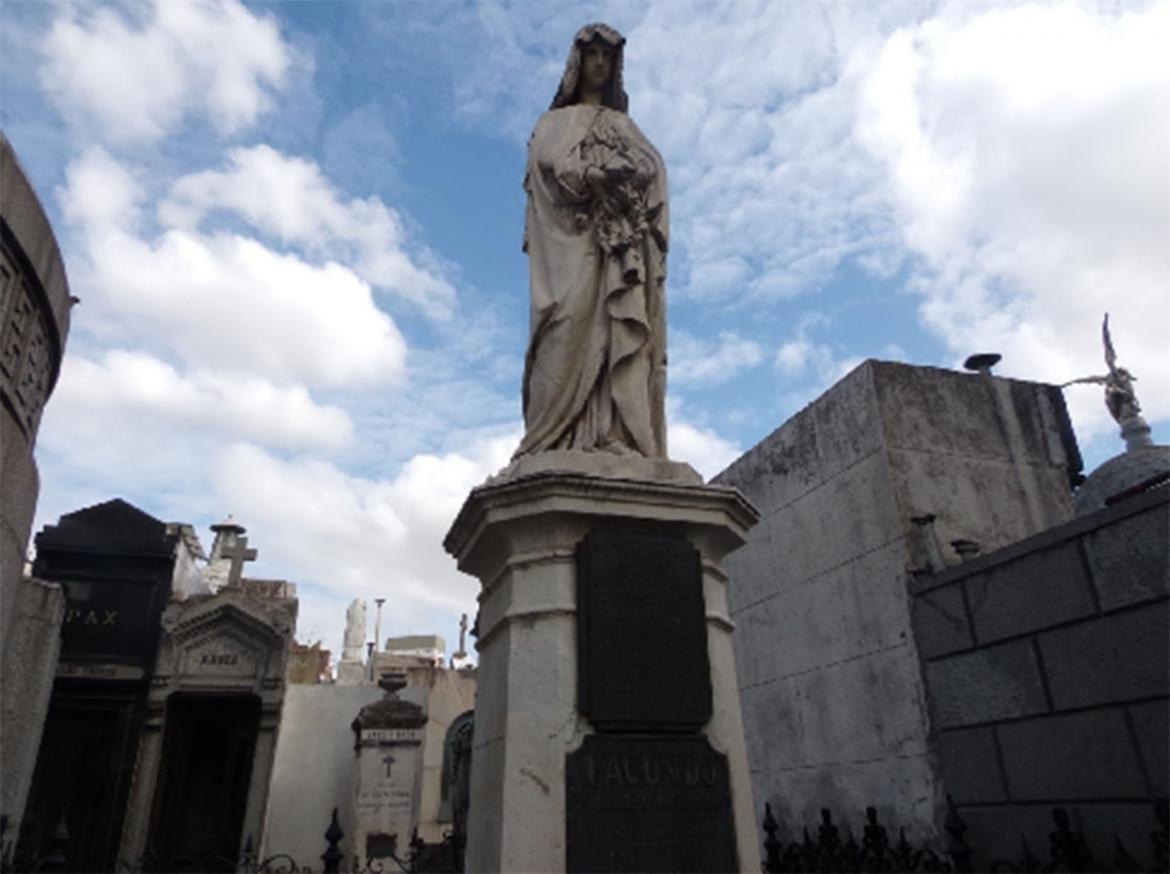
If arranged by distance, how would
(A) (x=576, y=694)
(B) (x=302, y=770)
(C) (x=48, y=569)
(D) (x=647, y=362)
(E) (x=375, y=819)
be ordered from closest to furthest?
(A) (x=576, y=694), (D) (x=647, y=362), (E) (x=375, y=819), (C) (x=48, y=569), (B) (x=302, y=770)

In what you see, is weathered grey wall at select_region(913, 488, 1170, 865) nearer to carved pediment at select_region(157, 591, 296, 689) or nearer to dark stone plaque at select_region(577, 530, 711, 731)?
dark stone plaque at select_region(577, 530, 711, 731)

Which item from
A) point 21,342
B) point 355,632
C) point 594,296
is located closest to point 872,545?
point 594,296

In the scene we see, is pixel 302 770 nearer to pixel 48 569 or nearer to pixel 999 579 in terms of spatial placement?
pixel 48 569

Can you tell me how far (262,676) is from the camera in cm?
1595

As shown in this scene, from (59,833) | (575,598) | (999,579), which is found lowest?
(59,833)

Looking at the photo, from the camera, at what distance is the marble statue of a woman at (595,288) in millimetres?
5121

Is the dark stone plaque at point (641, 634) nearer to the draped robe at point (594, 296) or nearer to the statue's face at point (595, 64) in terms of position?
the draped robe at point (594, 296)

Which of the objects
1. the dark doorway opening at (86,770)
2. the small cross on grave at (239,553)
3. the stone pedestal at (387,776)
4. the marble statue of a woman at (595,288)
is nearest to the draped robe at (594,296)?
the marble statue of a woman at (595,288)

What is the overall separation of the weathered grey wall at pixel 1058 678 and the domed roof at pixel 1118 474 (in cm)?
223

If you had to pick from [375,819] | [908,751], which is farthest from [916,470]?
[375,819]

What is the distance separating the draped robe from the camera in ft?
16.8

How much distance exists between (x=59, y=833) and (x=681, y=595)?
334 centimetres

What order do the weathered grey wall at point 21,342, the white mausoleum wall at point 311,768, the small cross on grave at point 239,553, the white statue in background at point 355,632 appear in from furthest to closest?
the white statue in background at point 355,632 < the small cross on grave at point 239,553 < the white mausoleum wall at point 311,768 < the weathered grey wall at point 21,342

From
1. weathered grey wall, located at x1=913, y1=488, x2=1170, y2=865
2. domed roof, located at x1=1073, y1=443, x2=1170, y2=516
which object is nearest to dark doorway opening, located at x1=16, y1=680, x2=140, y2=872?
weathered grey wall, located at x1=913, y1=488, x2=1170, y2=865
